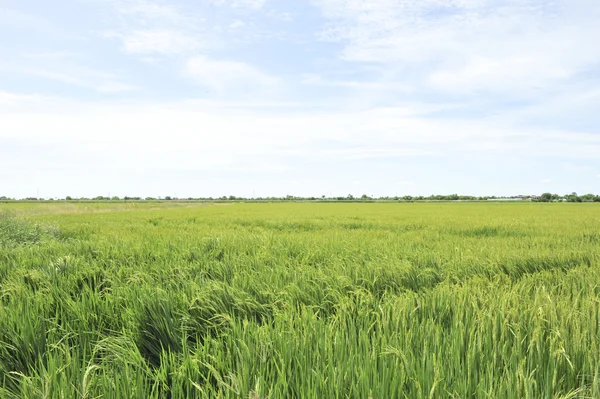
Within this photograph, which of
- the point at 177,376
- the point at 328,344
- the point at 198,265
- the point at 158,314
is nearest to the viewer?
the point at 177,376

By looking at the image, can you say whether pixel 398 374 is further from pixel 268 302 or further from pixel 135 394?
pixel 268 302

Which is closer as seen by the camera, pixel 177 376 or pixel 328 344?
pixel 177 376

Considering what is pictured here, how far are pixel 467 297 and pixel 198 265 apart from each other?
9.92ft

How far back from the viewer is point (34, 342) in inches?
91.9

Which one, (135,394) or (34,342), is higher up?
(135,394)

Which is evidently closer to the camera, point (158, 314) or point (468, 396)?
point (468, 396)

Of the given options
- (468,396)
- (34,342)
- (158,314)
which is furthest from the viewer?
(158,314)

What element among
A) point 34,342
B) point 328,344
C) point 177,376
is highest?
point 328,344

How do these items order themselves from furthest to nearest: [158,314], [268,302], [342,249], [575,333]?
[342,249]
[268,302]
[158,314]
[575,333]

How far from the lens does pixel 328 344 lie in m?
1.68

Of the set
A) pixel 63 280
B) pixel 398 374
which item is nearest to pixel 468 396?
pixel 398 374

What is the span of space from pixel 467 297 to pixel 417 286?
0.96 meters

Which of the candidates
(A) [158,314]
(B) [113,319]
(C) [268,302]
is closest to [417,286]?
(C) [268,302]

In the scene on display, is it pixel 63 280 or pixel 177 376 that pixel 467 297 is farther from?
pixel 63 280
